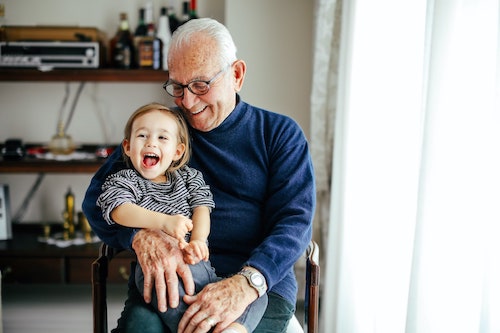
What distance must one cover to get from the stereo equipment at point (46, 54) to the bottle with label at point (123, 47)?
0.16 meters

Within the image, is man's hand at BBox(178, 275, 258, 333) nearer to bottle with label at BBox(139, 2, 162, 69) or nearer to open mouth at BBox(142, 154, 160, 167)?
open mouth at BBox(142, 154, 160, 167)

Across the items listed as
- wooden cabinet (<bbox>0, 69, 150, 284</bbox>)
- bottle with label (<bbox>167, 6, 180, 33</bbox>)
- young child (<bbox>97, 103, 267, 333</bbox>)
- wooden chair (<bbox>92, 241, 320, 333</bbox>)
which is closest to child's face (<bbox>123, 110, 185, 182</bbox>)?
young child (<bbox>97, 103, 267, 333</bbox>)

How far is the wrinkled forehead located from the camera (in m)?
1.60

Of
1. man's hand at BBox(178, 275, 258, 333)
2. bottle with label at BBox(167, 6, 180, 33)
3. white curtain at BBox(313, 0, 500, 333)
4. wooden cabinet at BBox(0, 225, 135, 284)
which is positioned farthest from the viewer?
bottle with label at BBox(167, 6, 180, 33)

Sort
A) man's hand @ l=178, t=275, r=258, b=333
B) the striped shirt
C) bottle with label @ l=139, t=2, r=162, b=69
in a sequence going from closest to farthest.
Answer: man's hand @ l=178, t=275, r=258, b=333 → the striped shirt → bottle with label @ l=139, t=2, r=162, b=69

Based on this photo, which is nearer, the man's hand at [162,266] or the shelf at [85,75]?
the man's hand at [162,266]

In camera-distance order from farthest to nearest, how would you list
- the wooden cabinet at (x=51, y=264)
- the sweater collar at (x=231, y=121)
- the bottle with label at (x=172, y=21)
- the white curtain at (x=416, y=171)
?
the bottle with label at (x=172, y=21)
the wooden cabinet at (x=51, y=264)
the sweater collar at (x=231, y=121)
the white curtain at (x=416, y=171)

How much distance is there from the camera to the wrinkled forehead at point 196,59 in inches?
62.9

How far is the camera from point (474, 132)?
1223 millimetres

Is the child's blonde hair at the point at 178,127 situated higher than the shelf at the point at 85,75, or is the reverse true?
the shelf at the point at 85,75

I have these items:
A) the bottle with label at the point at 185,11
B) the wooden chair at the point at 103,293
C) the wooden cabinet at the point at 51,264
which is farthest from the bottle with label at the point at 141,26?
the wooden chair at the point at 103,293

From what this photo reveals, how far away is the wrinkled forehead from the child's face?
0.15 m

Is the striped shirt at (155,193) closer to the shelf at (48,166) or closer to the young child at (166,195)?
the young child at (166,195)

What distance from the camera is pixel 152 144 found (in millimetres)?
1509
